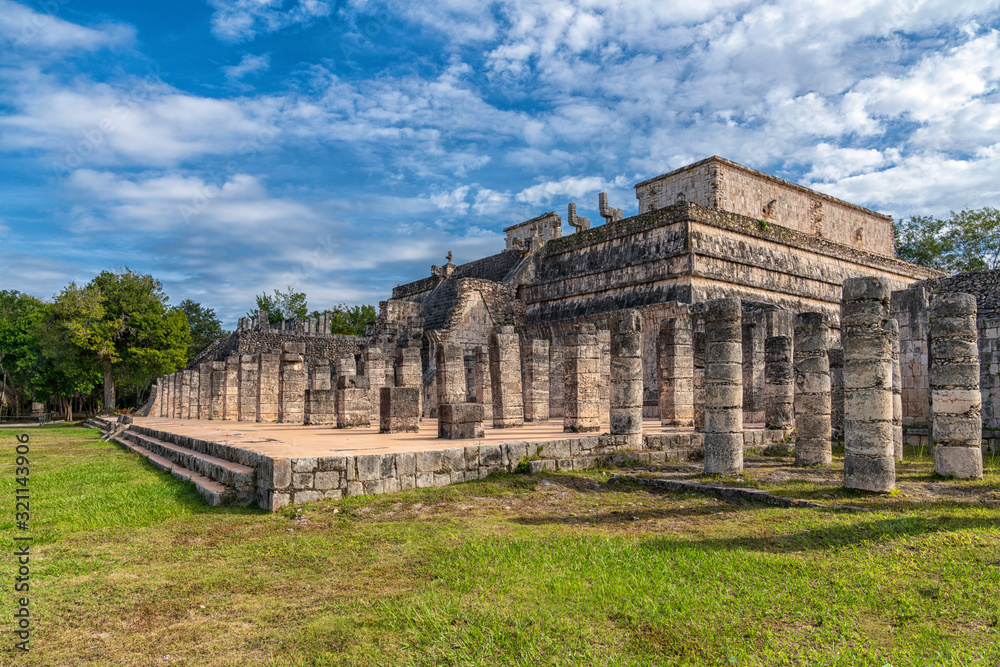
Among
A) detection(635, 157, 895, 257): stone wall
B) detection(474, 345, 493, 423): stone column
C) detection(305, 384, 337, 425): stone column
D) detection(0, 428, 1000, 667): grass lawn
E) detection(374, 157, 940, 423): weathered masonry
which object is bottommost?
detection(0, 428, 1000, 667): grass lawn

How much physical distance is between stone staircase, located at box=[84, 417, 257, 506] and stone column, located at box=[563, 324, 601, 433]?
6022 mm

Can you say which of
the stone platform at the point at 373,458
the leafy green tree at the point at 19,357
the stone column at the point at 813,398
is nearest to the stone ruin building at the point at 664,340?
the stone column at the point at 813,398

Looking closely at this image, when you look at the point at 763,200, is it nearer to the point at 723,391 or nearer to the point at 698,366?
the point at 698,366

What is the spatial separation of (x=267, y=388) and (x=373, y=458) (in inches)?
479

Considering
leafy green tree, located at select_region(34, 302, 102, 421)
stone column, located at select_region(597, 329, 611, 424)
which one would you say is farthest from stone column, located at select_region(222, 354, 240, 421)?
leafy green tree, located at select_region(34, 302, 102, 421)

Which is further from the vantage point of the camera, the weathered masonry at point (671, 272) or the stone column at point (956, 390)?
the weathered masonry at point (671, 272)

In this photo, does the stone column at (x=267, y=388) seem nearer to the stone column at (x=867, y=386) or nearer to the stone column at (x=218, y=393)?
the stone column at (x=218, y=393)

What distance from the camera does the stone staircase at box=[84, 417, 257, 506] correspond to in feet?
22.9

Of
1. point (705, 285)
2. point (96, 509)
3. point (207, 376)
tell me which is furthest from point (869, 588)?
point (207, 376)

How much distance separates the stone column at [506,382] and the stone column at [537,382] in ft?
3.75

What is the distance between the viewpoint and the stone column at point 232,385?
1973cm

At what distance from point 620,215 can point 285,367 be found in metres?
16.6

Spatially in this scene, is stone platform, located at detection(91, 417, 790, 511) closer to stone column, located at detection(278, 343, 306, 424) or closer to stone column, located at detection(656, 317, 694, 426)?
stone column, located at detection(656, 317, 694, 426)

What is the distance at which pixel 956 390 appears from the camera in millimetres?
8492
